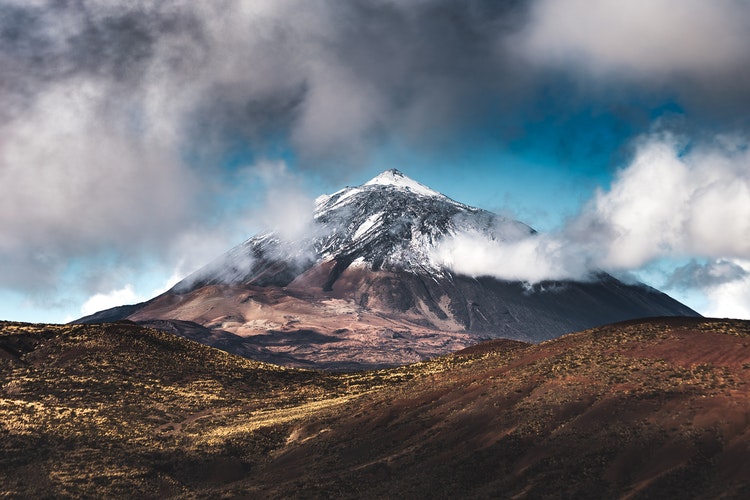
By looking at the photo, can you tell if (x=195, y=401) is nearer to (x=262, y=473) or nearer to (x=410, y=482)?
(x=262, y=473)

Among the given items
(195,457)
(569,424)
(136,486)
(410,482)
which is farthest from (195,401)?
(569,424)

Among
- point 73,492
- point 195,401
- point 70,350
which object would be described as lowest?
point 73,492

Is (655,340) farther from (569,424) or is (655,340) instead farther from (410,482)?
(410,482)

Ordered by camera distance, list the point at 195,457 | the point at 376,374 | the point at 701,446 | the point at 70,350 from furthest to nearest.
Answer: the point at 376,374 → the point at 70,350 → the point at 195,457 → the point at 701,446

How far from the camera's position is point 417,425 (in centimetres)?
7819

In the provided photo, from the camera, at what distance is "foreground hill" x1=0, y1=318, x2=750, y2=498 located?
6081cm

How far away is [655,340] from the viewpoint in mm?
83500

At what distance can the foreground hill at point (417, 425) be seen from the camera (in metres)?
A: 60.8

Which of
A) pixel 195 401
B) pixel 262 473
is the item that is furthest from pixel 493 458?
pixel 195 401

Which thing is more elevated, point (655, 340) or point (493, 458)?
point (655, 340)

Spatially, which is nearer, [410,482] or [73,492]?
[410,482]

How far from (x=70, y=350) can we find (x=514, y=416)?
7094 cm

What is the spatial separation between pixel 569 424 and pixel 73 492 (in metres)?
45.6

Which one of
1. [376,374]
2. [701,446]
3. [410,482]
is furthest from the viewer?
[376,374]
